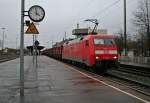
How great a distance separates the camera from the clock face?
13523 mm

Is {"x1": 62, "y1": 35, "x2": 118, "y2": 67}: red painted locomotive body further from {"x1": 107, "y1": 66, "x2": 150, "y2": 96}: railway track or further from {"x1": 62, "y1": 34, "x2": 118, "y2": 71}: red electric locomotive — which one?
{"x1": 107, "y1": 66, "x2": 150, "y2": 96}: railway track

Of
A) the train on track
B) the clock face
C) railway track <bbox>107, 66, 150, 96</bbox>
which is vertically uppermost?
the clock face

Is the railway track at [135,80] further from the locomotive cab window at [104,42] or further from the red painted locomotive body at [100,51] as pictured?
the locomotive cab window at [104,42]

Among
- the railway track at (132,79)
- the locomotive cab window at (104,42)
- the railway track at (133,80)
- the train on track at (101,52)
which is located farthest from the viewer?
the locomotive cab window at (104,42)

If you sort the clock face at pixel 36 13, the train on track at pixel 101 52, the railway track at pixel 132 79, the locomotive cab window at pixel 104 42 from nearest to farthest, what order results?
the clock face at pixel 36 13
the railway track at pixel 132 79
the train on track at pixel 101 52
the locomotive cab window at pixel 104 42

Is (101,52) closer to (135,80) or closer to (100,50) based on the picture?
(100,50)

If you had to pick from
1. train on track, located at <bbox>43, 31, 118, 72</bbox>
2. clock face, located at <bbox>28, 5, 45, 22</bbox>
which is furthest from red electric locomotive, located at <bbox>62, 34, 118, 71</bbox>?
clock face, located at <bbox>28, 5, 45, 22</bbox>

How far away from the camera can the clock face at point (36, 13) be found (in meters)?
13.5

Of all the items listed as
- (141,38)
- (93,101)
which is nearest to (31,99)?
(93,101)

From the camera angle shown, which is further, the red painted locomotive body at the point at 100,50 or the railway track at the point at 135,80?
the red painted locomotive body at the point at 100,50

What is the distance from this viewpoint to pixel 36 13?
1357 cm

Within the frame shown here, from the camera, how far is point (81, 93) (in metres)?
15.1

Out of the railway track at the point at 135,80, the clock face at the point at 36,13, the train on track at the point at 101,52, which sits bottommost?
the railway track at the point at 135,80

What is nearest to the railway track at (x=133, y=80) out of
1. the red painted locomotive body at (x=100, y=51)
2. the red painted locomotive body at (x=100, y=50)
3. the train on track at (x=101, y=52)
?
the train on track at (x=101, y=52)
